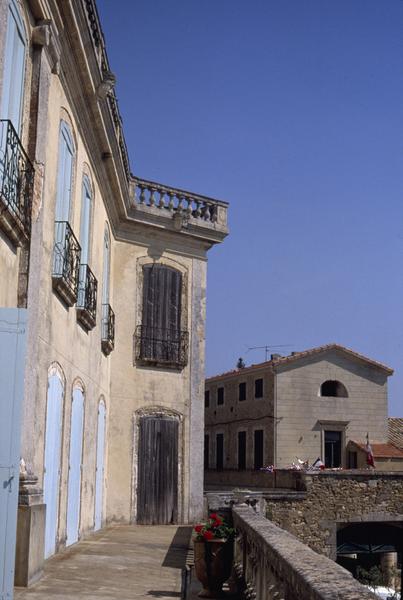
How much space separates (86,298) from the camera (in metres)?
13.6

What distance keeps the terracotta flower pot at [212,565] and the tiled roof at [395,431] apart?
30.9m

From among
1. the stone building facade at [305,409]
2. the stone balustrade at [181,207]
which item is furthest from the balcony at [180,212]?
the stone building facade at [305,409]

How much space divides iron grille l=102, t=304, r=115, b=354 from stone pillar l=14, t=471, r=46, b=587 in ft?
27.4

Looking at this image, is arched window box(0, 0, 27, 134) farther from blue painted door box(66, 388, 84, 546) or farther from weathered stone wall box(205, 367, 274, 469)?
weathered stone wall box(205, 367, 274, 469)

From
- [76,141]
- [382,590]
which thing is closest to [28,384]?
[76,141]

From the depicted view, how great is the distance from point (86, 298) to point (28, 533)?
6.04 m

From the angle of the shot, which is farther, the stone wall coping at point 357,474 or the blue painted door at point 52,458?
the stone wall coping at point 357,474

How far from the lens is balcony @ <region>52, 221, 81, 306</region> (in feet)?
36.7

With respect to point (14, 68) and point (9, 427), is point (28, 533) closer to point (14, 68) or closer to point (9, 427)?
point (9, 427)

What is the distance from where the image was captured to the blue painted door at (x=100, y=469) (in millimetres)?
16203

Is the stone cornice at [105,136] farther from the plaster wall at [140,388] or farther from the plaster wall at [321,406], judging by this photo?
the plaster wall at [321,406]

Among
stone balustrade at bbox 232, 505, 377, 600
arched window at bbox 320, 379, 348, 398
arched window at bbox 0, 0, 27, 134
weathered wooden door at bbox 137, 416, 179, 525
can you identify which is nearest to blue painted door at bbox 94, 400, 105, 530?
weathered wooden door at bbox 137, 416, 179, 525

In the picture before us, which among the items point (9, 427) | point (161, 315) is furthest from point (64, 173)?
point (161, 315)

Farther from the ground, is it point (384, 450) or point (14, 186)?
point (14, 186)
